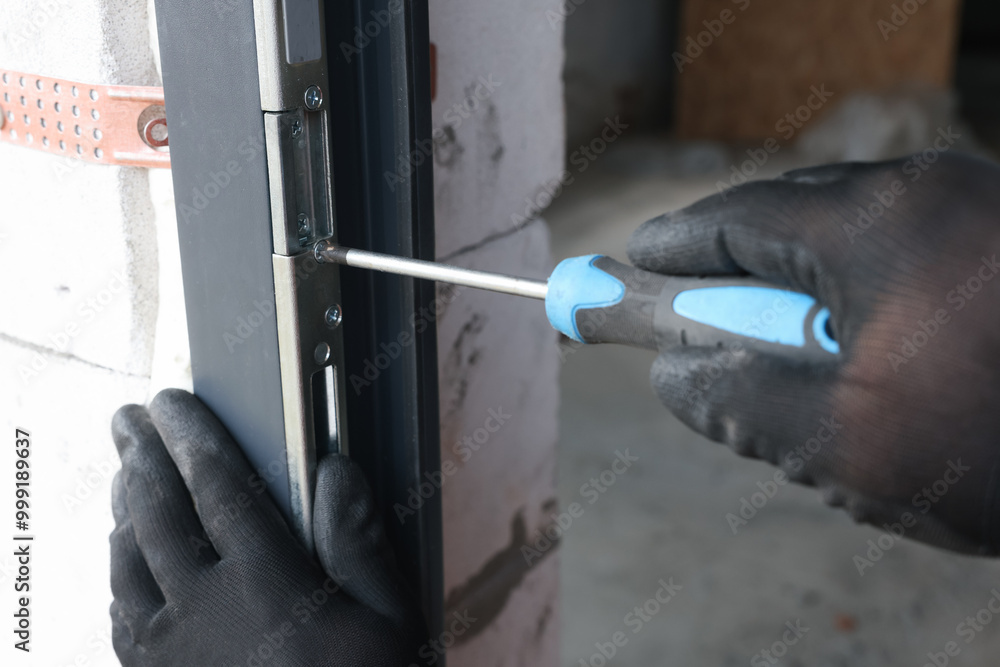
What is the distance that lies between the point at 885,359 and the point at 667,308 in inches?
5.1

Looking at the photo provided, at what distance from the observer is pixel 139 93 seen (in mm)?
700

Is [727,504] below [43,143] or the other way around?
below

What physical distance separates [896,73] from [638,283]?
19.3 feet

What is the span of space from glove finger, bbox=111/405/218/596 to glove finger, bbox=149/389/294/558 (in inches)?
0.4

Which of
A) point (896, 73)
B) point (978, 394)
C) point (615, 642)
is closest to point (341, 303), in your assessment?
point (978, 394)

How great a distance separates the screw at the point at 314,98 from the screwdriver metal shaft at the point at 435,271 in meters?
0.10

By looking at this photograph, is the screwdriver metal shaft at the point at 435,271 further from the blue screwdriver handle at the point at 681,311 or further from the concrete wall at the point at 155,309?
the concrete wall at the point at 155,309

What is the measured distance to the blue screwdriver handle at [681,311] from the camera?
0.51m

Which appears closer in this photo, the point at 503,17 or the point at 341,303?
the point at 341,303

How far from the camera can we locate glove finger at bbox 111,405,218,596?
708 mm

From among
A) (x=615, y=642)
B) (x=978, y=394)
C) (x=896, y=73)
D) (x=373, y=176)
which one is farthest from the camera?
(x=896, y=73)

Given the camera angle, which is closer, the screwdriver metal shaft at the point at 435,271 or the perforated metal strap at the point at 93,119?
the screwdriver metal shaft at the point at 435,271

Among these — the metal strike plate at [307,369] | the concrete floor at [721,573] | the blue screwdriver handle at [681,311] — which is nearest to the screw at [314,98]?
the metal strike plate at [307,369]

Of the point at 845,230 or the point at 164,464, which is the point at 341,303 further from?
the point at 845,230
